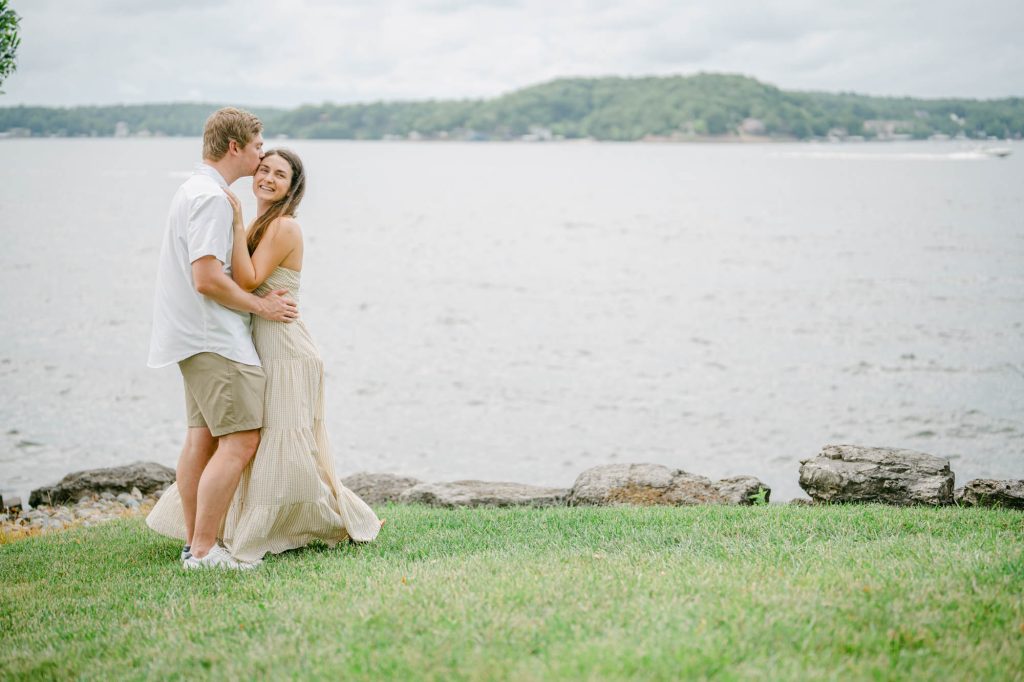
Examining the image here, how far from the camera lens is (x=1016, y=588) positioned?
210 inches

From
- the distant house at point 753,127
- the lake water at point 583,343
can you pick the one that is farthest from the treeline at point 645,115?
the lake water at point 583,343

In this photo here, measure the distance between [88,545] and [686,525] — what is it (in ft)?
17.3

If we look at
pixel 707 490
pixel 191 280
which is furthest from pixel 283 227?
pixel 707 490

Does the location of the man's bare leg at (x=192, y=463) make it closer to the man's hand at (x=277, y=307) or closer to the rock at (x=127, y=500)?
the man's hand at (x=277, y=307)

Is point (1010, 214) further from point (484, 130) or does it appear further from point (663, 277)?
point (484, 130)

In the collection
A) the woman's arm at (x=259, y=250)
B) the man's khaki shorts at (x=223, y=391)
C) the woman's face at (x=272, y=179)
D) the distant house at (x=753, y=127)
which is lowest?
the man's khaki shorts at (x=223, y=391)

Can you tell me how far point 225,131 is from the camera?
6.32m

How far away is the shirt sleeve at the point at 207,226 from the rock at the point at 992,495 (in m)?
7.51

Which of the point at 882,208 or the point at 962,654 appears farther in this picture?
the point at 882,208

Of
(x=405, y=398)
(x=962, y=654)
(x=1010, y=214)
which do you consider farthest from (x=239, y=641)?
(x=1010, y=214)

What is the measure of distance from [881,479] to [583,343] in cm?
2147

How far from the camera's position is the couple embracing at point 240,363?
247 inches

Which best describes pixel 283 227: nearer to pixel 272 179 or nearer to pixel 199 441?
pixel 272 179

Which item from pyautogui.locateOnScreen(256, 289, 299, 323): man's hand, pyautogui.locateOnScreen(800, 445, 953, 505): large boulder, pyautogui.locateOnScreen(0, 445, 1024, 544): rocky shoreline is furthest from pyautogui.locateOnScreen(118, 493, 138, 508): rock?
pyautogui.locateOnScreen(800, 445, 953, 505): large boulder
